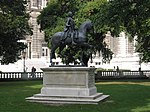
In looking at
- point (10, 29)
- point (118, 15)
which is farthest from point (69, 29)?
point (10, 29)

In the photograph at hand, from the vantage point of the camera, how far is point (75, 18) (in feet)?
146

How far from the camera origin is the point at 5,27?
128ft

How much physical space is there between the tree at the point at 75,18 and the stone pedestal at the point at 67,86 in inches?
764

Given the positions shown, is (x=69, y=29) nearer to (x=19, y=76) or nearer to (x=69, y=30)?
(x=69, y=30)

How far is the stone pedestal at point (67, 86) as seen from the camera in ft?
70.3

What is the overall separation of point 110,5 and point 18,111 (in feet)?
33.4

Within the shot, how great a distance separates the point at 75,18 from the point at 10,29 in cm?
790

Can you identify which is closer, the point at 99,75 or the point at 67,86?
the point at 67,86

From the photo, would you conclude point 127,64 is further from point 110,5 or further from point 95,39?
point 110,5

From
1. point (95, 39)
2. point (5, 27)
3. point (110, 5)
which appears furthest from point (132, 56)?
point (110, 5)

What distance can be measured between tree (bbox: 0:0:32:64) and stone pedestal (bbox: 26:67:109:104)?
57.1 ft

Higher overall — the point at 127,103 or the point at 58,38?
the point at 58,38

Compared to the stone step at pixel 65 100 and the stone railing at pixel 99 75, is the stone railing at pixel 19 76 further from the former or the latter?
the stone step at pixel 65 100

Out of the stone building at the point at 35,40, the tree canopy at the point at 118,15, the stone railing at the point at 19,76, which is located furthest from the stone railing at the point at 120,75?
the stone building at the point at 35,40
